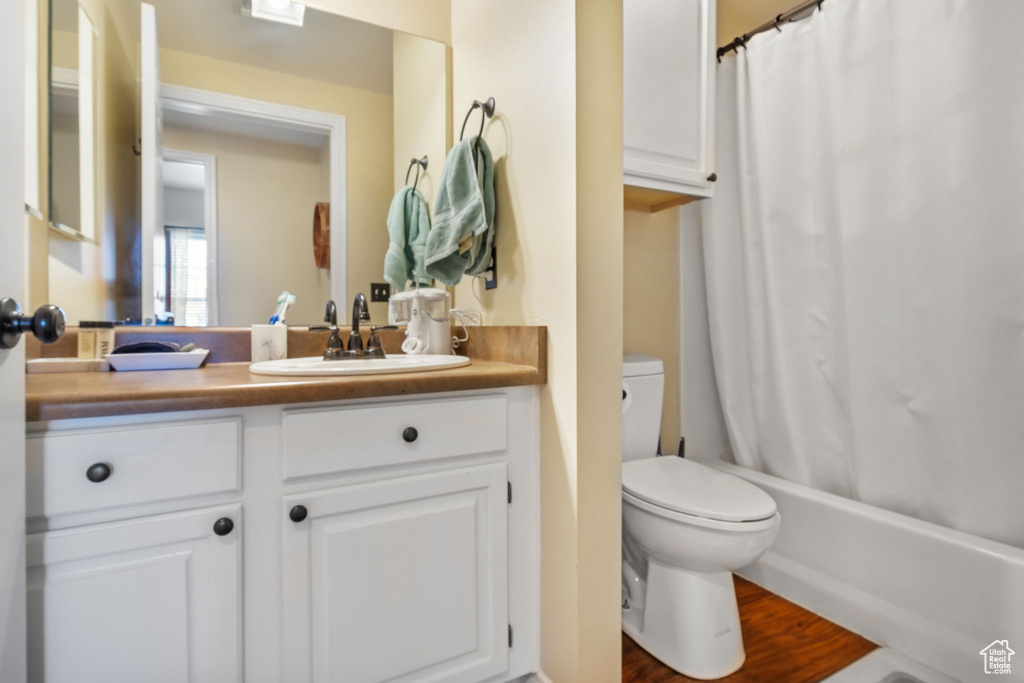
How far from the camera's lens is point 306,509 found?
2.88 ft

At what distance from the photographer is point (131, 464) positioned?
755 millimetres

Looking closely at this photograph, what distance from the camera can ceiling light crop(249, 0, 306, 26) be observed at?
139 centimetres

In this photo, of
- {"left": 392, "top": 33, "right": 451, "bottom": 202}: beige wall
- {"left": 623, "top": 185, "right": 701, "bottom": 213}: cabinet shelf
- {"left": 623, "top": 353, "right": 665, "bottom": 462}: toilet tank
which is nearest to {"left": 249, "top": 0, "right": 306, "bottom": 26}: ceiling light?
{"left": 392, "top": 33, "right": 451, "bottom": 202}: beige wall

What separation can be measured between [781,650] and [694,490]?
1.72 ft

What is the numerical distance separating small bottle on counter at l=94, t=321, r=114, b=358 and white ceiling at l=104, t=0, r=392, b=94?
780mm

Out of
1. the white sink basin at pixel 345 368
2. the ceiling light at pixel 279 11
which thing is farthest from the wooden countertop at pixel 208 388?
the ceiling light at pixel 279 11

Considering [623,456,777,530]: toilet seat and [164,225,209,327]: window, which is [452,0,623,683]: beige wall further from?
[164,225,209,327]: window

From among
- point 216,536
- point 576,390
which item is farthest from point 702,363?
point 216,536

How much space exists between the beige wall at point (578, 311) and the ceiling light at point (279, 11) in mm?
793

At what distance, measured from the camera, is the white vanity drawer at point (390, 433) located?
2.88 feet

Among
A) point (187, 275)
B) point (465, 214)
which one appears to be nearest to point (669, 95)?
point (465, 214)

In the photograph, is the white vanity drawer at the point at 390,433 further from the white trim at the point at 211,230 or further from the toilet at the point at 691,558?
the white trim at the point at 211,230

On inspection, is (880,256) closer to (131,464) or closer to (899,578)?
(899,578)

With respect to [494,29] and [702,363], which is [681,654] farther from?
[494,29]
